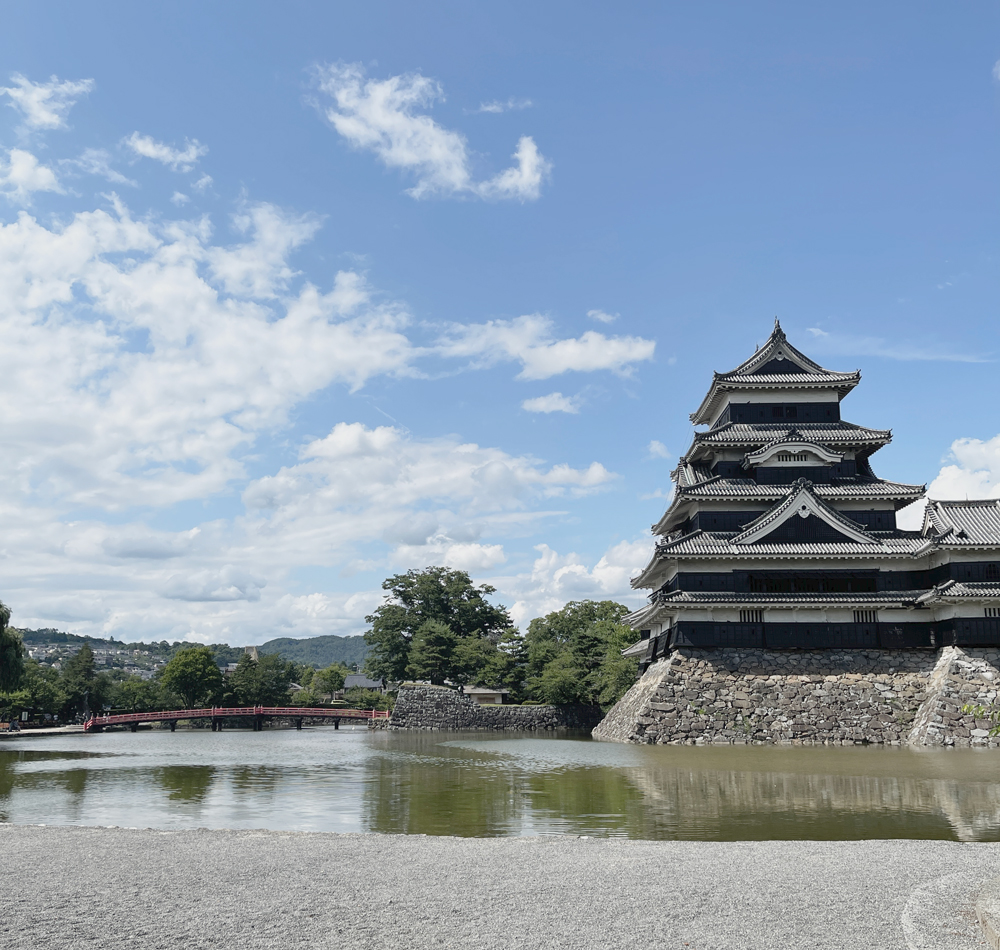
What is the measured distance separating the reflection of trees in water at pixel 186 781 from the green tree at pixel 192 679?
55.8 metres

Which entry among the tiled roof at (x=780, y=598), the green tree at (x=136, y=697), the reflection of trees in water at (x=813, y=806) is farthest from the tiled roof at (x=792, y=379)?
the green tree at (x=136, y=697)

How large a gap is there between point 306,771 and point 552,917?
18569 mm

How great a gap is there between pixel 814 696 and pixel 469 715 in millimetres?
23023

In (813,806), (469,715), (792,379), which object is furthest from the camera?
(469,715)

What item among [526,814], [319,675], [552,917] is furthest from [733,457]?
[319,675]

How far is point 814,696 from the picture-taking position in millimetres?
31391

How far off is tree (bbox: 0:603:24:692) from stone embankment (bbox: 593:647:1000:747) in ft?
101

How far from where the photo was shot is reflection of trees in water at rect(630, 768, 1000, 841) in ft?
40.7

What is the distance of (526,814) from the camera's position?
1460 cm

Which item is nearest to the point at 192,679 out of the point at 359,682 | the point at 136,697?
the point at 136,697

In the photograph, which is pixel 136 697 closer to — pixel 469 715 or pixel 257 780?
pixel 469 715

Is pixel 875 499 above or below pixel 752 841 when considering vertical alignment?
above

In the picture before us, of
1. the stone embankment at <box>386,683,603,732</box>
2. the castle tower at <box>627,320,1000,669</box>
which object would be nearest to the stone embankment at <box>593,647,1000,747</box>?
the castle tower at <box>627,320,1000,669</box>

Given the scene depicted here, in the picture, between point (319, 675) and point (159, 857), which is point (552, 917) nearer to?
point (159, 857)
